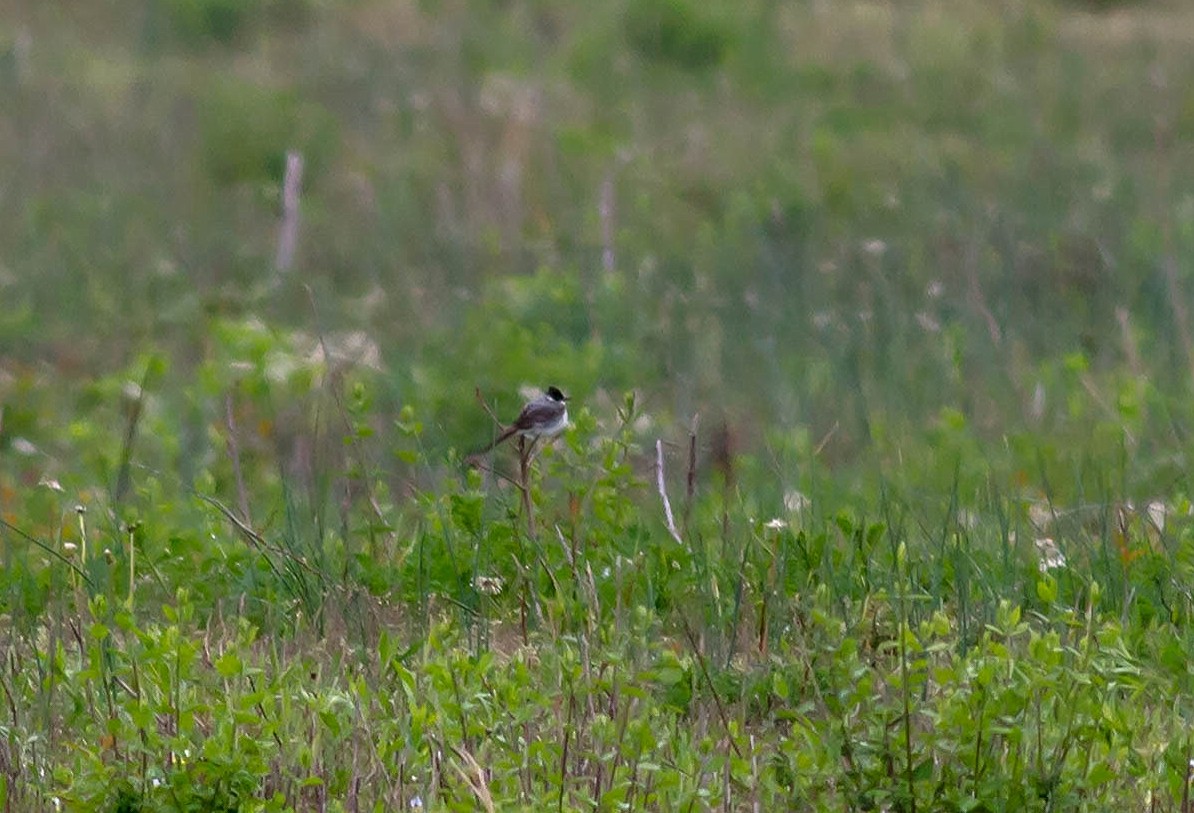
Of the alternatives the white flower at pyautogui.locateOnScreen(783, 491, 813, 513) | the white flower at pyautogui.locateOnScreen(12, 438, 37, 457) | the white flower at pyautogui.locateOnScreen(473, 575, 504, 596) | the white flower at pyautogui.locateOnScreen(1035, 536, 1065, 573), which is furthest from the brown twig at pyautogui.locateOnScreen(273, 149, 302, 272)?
the white flower at pyautogui.locateOnScreen(1035, 536, 1065, 573)

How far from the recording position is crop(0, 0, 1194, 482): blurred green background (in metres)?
7.70

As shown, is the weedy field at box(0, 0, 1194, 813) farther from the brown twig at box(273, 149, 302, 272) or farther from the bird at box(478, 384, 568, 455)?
the bird at box(478, 384, 568, 455)

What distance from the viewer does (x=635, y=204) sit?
10969 millimetres

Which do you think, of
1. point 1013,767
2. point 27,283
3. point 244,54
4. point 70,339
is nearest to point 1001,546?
point 1013,767

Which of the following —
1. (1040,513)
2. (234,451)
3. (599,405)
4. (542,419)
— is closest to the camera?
(234,451)

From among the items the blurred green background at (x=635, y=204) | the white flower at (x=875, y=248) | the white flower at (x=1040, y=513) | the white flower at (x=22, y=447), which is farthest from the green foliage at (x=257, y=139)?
the white flower at (x=1040, y=513)

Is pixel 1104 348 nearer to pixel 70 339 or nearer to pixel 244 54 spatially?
pixel 70 339

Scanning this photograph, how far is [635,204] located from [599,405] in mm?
3726

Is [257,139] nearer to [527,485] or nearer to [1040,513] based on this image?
[1040,513]

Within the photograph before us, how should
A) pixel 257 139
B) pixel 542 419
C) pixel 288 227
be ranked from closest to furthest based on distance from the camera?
pixel 542 419 < pixel 288 227 < pixel 257 139

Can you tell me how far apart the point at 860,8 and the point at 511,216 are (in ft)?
18.8

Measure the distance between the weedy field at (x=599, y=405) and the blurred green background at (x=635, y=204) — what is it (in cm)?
4

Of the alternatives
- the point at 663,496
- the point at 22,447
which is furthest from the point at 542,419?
the point at 22,447

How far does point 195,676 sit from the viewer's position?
12.8 ft
